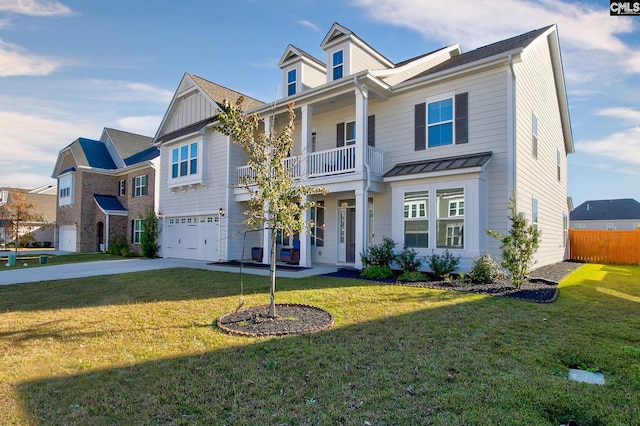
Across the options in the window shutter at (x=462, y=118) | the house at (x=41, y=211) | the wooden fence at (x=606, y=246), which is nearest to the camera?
the window shutter at (x=462, y=118)

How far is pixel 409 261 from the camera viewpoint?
36.4 feet

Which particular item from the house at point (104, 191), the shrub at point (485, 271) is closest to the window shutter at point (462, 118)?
the shrub at point (485, 271)

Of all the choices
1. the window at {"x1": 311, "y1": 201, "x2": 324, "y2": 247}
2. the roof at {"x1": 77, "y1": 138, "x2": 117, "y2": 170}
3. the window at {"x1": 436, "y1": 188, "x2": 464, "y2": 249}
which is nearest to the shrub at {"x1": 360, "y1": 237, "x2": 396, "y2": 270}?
the window at {"x1": 436, "y1": 188, "x2": 464, "y2": 249}

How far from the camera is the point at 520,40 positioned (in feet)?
40.4

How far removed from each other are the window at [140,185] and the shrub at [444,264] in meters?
19.5

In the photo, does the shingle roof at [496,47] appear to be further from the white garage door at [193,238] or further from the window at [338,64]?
the white garage door at [193,238]

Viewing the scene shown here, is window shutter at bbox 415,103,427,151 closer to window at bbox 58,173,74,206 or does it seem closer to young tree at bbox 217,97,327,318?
young tree at bbox 217,97,327,318

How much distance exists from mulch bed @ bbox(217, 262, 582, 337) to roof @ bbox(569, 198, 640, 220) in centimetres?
5245

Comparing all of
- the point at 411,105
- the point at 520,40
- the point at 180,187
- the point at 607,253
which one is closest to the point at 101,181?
the point at 180,187

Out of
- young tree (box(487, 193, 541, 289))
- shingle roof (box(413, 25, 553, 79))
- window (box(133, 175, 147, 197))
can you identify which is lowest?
young tree (box(487, 193, 541, 289))

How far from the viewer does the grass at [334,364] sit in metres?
3.11

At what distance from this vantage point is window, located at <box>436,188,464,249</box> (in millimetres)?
10578

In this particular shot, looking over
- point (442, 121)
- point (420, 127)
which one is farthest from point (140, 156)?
point (442, 121)

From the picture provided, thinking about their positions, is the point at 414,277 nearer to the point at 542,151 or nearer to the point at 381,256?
the point at 381,256
